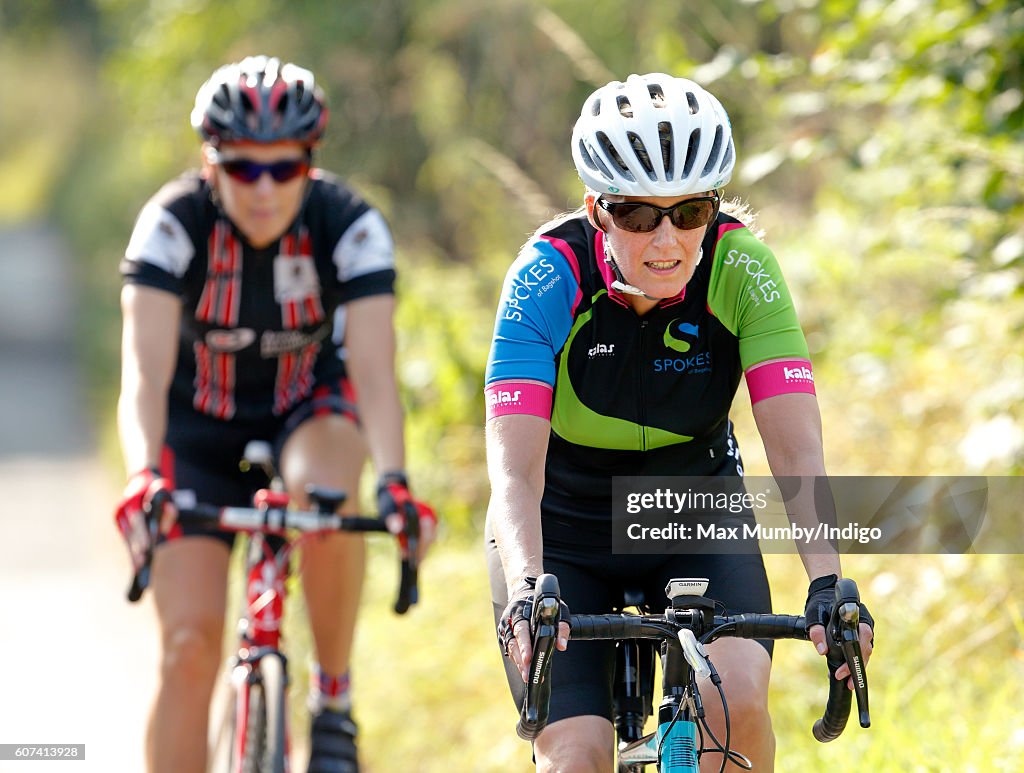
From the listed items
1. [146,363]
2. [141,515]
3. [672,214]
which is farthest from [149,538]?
[672,214]

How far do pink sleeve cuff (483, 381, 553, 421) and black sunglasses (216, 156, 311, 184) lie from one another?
1828 millimetres

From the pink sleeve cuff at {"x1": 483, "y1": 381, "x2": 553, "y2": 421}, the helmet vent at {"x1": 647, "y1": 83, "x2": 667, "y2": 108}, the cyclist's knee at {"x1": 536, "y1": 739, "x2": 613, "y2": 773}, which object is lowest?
the cyclist's knee at {"x1": 536, "y1": 739, "x2": 613, "y2": 773}

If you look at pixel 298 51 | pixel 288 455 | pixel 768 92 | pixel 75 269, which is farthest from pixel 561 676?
pixel 75 269

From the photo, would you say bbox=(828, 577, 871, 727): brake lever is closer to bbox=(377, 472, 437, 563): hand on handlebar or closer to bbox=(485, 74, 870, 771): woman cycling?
bbox=(485, 74, 870, 771): woman cycling

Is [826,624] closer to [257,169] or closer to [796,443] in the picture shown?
[796,443]

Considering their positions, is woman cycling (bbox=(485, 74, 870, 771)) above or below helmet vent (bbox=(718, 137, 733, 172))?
below

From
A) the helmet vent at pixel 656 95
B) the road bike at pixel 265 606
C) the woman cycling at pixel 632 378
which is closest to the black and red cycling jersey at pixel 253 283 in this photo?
the road bike at pixel 265 606

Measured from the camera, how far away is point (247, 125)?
4695 mm

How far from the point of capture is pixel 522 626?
2.72 meters

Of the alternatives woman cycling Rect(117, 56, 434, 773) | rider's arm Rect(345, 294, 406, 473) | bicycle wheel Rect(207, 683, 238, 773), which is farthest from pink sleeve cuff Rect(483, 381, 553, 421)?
bicycle wheel Rect(207, 683, 238, 773)

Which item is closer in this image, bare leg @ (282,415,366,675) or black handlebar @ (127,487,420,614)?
black handlebar @ (127,487,420,614)

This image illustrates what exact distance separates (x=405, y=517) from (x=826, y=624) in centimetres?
176

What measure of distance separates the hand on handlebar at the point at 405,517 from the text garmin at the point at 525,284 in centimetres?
120

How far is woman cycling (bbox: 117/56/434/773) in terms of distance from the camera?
14.7 ft
